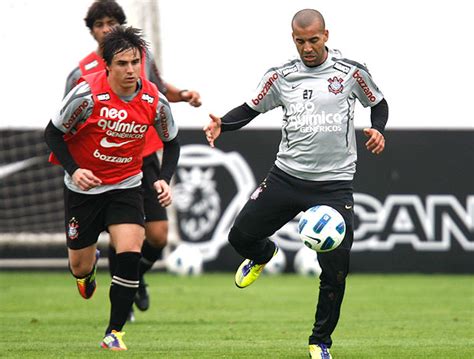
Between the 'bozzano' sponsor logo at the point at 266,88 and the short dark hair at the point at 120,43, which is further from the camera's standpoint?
the short dark hair at the point at 120,43

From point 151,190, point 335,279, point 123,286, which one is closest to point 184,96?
point 151,190

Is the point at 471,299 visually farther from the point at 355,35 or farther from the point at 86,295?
the point at 355,35

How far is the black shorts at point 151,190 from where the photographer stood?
1052 centimetres

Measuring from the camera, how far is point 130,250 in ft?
28.2

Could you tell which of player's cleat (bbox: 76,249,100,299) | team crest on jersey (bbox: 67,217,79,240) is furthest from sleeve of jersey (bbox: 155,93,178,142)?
player's cleat (bbox: 76,249,100,299)

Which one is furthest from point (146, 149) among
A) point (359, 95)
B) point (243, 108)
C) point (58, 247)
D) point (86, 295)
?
point (58, 247)

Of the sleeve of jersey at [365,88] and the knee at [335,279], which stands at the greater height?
the sleeve of jersey at [365,88]

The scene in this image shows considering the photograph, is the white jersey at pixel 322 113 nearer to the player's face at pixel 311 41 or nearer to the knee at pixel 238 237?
the player's face at pixel 311 41

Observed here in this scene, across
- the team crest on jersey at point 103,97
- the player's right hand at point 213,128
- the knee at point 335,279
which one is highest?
the team crest on jersey at point 103,97

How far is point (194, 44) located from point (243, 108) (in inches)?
482

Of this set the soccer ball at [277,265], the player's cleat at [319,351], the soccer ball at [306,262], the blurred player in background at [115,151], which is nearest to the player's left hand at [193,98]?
the blurred player in background at [115,151]

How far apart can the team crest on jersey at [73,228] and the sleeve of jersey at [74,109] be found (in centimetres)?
79

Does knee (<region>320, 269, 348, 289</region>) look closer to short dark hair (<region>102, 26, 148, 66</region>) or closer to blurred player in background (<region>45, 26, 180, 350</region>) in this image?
→ blurred player in background (<region>45, 26, 180, 350</region>)

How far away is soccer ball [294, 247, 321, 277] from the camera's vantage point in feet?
54.9
